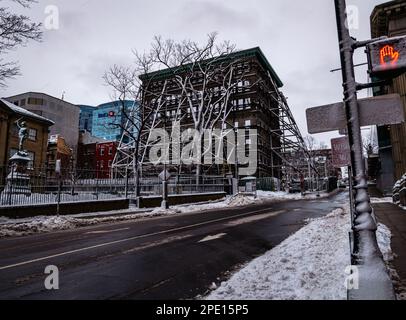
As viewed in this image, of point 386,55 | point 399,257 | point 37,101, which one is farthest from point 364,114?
point 37,101

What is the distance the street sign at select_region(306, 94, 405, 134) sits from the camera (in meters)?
3.90

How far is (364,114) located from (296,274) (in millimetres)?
2654

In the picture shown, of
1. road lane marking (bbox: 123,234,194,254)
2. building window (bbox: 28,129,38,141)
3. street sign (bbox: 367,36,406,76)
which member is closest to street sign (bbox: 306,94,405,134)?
street sign (bbox: 367,36,406,76)

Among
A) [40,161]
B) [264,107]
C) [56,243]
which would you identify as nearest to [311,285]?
[56,243]

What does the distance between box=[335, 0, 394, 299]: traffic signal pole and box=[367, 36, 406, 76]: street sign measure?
0.25 m

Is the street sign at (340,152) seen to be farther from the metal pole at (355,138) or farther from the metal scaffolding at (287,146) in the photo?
the metal scaffolding at (287,146)

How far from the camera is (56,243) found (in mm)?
8680

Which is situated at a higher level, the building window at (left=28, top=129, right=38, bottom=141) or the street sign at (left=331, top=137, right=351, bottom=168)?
the building window at (left=28, top=129, right=38, bottom=141)

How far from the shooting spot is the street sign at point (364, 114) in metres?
3.90

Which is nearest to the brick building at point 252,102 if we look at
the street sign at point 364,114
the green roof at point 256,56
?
the green roof at point 256,56

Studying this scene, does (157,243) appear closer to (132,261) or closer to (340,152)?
(132,261)

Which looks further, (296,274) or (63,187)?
(63,187)

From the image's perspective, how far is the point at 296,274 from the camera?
4.98m

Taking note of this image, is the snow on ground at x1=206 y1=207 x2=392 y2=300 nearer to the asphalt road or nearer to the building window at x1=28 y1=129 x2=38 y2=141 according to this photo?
the asphalt road
